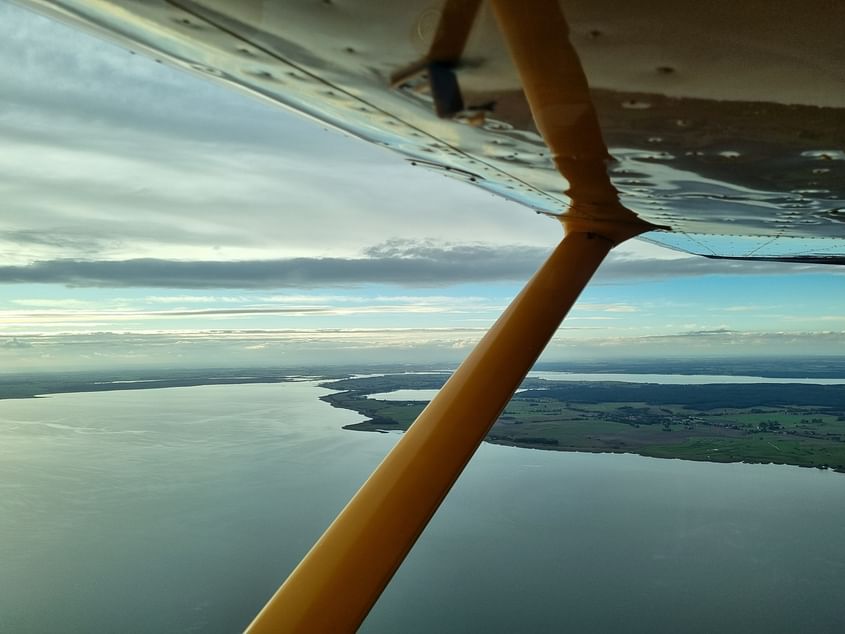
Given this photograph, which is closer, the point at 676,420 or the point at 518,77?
the point at 518,77

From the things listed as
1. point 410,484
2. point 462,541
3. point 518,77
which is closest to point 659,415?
point 462,541

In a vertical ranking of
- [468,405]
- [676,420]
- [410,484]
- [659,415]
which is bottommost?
[676,420]

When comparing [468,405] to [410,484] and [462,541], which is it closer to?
[410,484]

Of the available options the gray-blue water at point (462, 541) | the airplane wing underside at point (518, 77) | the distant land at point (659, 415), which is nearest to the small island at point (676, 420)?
the distant land at point (659, 415)

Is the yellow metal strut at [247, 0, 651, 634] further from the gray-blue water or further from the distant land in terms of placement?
→ the distant land

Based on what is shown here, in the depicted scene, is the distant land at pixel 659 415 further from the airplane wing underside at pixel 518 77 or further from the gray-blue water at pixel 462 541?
the airplane wing underside at pixel 518 77

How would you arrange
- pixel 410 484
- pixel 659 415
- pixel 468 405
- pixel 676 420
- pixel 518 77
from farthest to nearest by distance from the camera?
1. pixel 659 415
2. pixel 676 420
3. pixel 468 405
4. pixel 410 484
5. pixel 518 77

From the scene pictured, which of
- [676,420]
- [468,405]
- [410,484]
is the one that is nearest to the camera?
[410,484]
